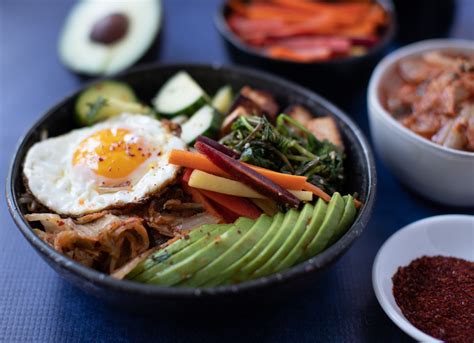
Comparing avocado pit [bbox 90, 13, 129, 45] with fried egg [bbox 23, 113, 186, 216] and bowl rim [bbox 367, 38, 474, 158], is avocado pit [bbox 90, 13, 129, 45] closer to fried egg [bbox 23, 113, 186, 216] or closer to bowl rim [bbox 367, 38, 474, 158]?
fried egg [bbox 23, 113, 186, 216]

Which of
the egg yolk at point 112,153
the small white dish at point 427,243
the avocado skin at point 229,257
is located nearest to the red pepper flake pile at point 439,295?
the small white dish at point 427,243

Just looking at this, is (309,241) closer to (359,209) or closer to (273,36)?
(359,209)

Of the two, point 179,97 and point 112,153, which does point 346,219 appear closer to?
point 112,153

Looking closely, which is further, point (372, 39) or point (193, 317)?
point (372, 39)

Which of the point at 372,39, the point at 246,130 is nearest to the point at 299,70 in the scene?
the point at 372,39

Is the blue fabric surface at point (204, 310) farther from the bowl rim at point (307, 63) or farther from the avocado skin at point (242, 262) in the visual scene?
the bowl rim at point (307, 63)

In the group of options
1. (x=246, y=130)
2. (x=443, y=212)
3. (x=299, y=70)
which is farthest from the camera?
(x=299, y=70)

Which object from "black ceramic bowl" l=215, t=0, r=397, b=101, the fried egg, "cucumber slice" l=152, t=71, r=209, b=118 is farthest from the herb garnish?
"black ceramic bowl" l=215, t=0, r=397, b=101
